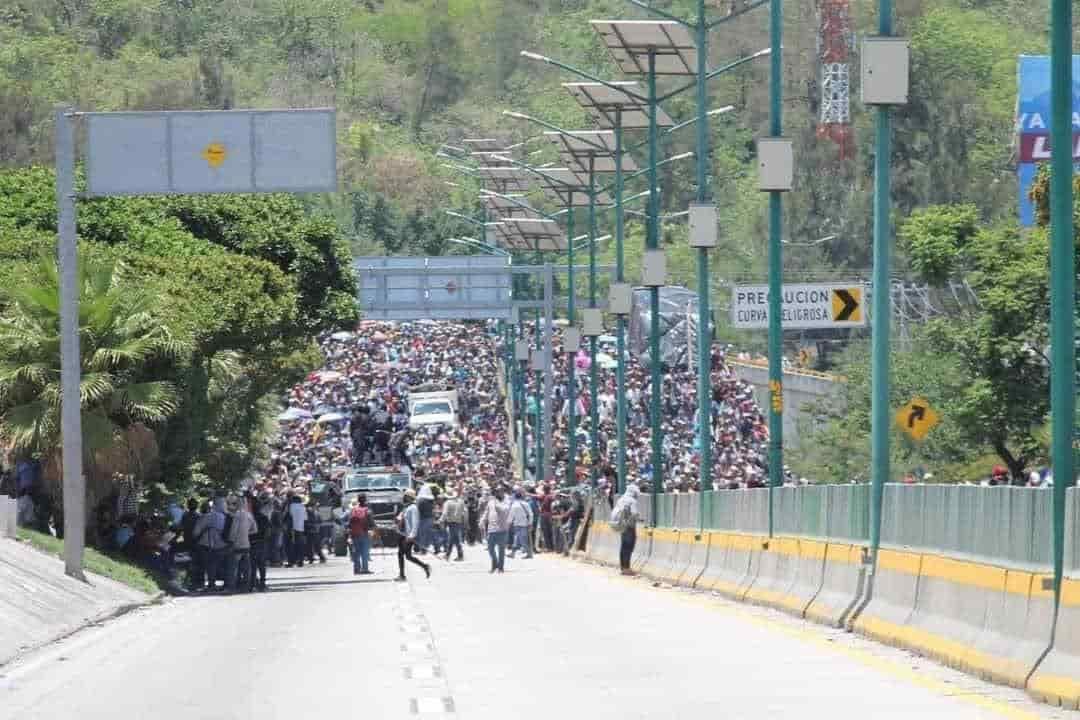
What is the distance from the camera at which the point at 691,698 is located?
1622 cm

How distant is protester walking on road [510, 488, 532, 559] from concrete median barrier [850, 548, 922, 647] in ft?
94.8

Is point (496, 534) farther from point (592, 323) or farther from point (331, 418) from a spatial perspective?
point (331, 418)

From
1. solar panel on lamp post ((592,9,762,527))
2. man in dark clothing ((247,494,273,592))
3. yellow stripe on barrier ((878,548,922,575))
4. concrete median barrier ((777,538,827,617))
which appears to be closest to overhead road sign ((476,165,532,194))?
solar panel on lamp post ((592,9,762,527))

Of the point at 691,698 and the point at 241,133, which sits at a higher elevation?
the point at 241,133

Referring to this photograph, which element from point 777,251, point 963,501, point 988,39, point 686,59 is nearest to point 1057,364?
point 963,501

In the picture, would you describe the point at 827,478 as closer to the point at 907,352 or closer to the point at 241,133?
the point at 907,352

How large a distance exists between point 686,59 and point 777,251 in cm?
1390

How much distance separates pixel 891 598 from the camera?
20.9 metres

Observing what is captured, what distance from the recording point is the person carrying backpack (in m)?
39.8

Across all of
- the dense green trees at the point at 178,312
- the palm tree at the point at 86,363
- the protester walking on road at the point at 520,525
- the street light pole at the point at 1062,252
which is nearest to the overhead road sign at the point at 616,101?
the dense green trees at the point at 178,312

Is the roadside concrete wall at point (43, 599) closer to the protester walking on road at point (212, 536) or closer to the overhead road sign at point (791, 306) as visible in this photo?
the protester walking on road at point (212, 536)

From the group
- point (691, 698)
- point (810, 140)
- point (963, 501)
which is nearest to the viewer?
point (691, 698)

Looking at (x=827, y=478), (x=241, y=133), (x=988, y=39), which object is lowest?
(x=827, y=478)

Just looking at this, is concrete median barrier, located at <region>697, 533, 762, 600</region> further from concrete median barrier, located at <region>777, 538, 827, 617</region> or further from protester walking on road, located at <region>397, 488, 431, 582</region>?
protester walking on road, located at <region>397, 488, 431, 582</region>
